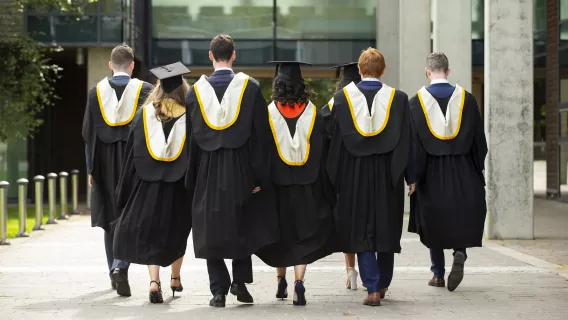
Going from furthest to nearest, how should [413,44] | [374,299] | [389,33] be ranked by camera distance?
[389,33] < [413,44] < [374,299]

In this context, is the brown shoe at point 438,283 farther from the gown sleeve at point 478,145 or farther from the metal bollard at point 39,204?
the metal bollard at point 39,204

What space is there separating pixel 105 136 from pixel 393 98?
2463mm

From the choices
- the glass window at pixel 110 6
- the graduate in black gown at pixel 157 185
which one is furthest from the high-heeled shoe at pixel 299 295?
the glass window at pixel 110 6

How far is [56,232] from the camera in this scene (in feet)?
56.0

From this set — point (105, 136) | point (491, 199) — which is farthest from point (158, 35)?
point (105, 136)

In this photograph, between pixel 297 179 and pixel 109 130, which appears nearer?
pixel 297 179

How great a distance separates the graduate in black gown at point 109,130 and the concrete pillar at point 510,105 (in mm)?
6288

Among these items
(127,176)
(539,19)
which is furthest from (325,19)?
(127,176)

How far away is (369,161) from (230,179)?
112 centimetres

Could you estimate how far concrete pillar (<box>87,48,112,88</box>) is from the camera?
2397 cm

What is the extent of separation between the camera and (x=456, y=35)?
1842 centimetres

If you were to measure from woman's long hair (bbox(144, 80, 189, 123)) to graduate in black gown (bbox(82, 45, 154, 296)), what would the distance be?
62cm

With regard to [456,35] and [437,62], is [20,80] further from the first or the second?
[437,62]

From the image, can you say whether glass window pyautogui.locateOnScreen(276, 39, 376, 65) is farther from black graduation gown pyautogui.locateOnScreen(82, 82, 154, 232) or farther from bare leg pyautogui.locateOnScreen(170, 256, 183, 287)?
bare leg pyautogui.locateOnScreen(170, 256, 183, 287)
